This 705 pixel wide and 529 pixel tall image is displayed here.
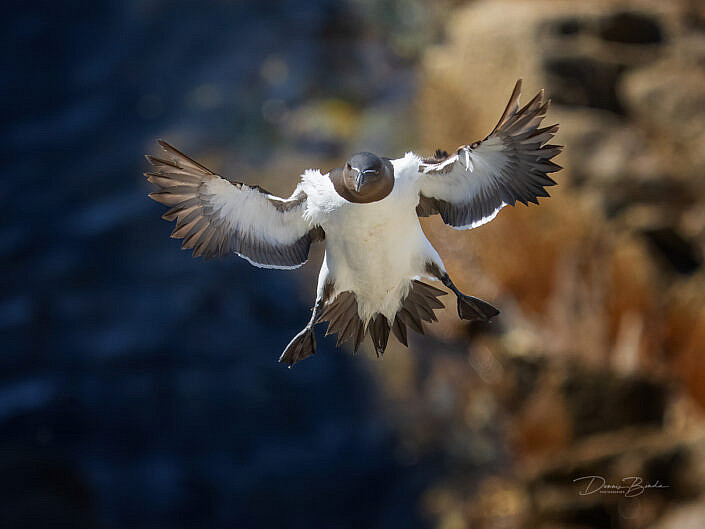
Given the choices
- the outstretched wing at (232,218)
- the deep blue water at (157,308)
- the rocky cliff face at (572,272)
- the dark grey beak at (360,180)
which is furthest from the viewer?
the deep blue water at (157,308)

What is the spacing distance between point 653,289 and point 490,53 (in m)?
3.27

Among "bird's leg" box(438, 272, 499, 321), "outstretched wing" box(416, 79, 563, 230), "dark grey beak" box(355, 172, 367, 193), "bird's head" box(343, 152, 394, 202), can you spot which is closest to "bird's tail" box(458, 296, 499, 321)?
"bird's leg" box(438, 272, 499, 321)

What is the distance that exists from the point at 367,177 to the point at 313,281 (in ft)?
22.2

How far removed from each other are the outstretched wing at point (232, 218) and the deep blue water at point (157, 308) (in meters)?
5.77

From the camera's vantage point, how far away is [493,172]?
360 cm

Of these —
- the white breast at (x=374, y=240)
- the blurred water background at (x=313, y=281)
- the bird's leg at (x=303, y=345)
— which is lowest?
the bird's leg at (x=303, y=345)

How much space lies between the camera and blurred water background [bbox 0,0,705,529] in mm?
8766

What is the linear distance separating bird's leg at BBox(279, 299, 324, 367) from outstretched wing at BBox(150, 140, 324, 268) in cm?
21

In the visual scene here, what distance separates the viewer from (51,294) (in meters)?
10.1

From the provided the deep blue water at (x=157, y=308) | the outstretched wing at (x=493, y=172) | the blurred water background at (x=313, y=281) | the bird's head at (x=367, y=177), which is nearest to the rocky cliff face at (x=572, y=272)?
the blurred water background at (x=313, y=281)

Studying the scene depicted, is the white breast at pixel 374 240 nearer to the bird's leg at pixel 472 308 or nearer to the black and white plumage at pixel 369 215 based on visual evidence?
the black and white plumage at pixel 369 215

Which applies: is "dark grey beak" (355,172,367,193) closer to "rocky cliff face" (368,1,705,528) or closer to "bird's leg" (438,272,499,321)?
"bird's leg" (438,272,499,321)

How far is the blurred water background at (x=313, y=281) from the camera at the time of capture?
877 centimetres

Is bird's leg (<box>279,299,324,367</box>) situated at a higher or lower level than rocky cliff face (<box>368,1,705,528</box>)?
lower
